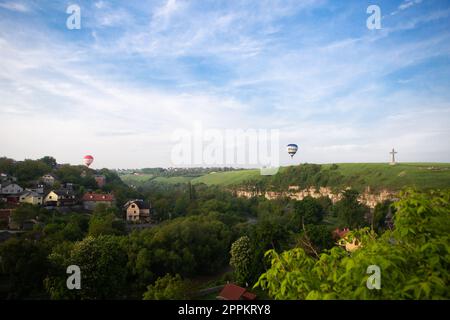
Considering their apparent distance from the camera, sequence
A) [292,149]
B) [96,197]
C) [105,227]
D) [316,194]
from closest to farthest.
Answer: [105,227], [292,149], [96,197], [316,194]

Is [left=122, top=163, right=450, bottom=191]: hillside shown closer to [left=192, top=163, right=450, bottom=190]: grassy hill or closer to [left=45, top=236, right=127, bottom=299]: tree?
[left=192, top=163, right=450, bottom=190]: grassy hill

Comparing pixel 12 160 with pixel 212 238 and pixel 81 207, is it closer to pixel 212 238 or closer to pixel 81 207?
pixel 81 207

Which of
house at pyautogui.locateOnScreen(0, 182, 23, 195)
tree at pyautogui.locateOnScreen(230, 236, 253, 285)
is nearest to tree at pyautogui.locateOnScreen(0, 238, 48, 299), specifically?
tree at pyautogui.locateOnScreen(230, 236, 253, 285)

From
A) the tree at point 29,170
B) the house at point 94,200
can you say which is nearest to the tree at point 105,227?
the house at point 94,200

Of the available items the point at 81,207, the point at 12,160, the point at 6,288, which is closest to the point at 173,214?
the point at 81,207

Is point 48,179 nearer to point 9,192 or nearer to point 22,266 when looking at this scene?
point 9,192

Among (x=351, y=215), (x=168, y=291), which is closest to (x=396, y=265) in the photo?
(x=168, y=291)

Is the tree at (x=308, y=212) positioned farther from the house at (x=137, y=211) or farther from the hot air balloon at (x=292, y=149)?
the house at (x=137, y=211)
